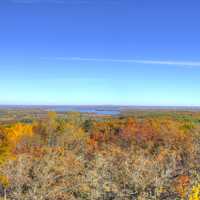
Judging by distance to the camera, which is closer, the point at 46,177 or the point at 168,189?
the point at 168,189

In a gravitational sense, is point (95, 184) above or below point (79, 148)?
above

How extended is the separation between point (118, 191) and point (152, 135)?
45568 mm

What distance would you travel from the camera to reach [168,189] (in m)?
16.0

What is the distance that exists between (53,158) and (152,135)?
42.6 metres

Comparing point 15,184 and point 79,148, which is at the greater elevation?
point 15,184

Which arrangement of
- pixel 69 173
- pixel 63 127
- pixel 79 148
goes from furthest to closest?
pixel 63 127
pixel 79 148
pixel 69 173

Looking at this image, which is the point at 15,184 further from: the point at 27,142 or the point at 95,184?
the point at 27,142

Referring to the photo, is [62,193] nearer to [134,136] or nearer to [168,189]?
[168,189]

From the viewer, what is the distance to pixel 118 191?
15.9 metres

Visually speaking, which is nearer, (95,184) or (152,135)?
(95,184)

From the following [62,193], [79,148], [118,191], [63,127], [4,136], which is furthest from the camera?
[63,127]

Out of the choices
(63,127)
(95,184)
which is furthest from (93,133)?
(95,184)

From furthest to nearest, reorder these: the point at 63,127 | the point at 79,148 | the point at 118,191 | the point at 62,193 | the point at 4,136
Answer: the point at 63,127
the point at 4,136
the point at 79,148
the point at 62,193
the point at 118,191

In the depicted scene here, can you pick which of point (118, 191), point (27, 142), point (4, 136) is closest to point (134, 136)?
point (27, 142)
